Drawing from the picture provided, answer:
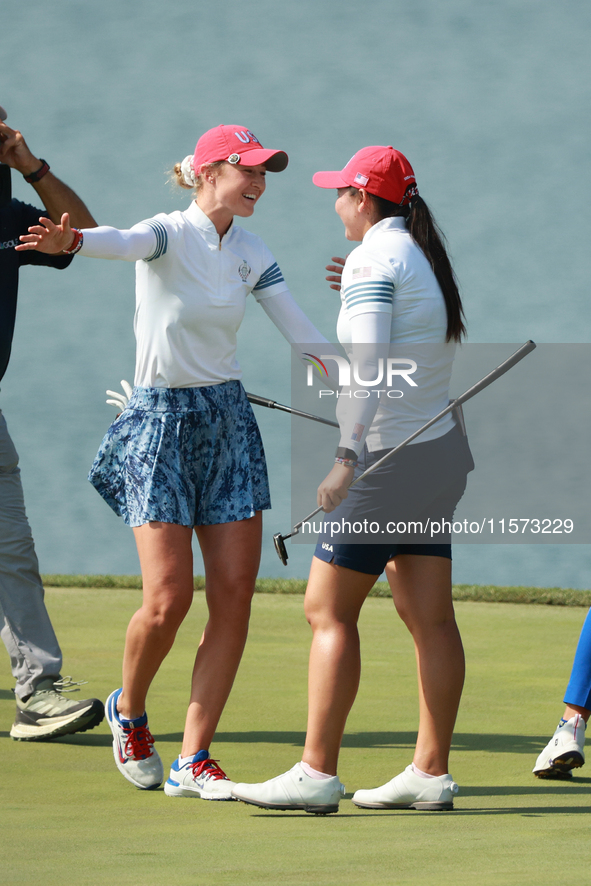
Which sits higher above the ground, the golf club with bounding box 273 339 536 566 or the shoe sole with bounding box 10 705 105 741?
the golf club with bounding box 273 339 536 566

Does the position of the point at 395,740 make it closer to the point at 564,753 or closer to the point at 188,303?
the point at 564,753

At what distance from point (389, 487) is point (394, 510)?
0.15ft


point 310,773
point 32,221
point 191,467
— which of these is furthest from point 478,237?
point 310,773

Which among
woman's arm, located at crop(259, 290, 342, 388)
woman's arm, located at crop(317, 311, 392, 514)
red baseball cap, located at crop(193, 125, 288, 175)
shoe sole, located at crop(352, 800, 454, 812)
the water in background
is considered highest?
the water in background

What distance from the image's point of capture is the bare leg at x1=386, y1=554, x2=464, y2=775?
244 centimetres

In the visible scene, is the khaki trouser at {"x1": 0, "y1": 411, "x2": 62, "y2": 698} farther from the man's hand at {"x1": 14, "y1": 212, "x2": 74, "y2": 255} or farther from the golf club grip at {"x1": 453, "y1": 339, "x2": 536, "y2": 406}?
the golf club grip at {"x1": 453, "y1": 339, "x2": 536, "y2": 406}

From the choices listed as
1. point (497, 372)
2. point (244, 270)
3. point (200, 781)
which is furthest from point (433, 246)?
point (200, 781)

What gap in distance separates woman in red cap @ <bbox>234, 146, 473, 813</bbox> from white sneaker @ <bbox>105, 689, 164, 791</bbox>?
28cm

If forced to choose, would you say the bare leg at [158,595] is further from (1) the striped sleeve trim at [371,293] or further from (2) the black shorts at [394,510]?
(1) the striped sleeve trim at [371,293]

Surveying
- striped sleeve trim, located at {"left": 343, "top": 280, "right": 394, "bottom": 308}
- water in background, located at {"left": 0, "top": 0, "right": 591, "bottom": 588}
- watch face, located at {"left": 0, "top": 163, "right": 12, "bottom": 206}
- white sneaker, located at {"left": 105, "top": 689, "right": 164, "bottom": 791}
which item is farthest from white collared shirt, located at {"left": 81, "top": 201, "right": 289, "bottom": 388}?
water in background, located at {"left": 0, "top": 0, "right": 591, "bottom": 588}

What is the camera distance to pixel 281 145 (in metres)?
7.22

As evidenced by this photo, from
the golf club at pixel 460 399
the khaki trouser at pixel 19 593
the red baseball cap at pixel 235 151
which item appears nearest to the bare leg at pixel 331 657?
the golf club at pixel 460 399

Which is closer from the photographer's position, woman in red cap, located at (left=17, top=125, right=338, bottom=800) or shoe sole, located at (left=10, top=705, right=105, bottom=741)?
woman in red cap, located at (left=17, top=125, right=338, bottom=800)

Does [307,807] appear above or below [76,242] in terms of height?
below
